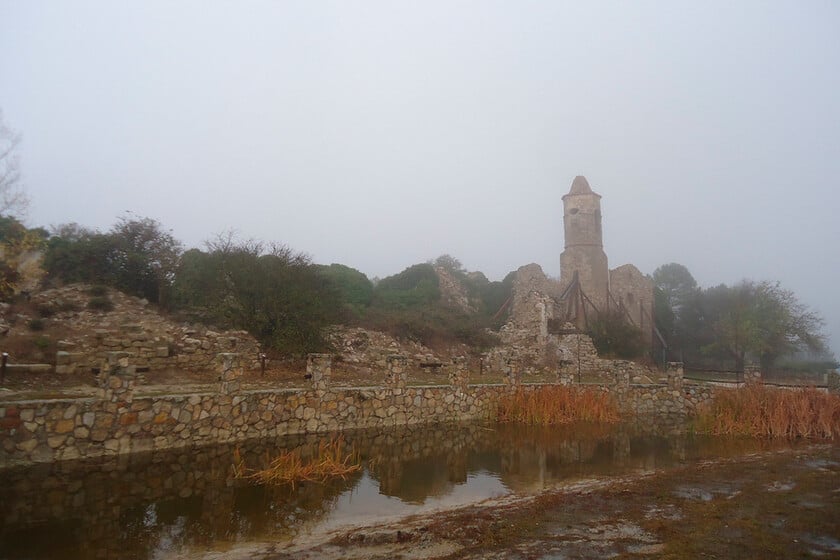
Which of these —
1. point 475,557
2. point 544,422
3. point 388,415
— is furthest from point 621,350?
point 475,557

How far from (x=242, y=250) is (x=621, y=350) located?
73.6 feet

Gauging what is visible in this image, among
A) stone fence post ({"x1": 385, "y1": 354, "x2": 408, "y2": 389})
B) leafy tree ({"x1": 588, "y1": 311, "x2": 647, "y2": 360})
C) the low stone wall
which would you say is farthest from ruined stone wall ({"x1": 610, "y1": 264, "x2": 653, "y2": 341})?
stone fence post ({"x1": 385, "y1": 354, "x2": 408, "y2": 389})

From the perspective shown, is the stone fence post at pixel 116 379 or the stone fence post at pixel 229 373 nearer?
→ the stone fence post at pixel 116 379

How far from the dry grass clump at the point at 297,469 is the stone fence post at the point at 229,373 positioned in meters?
1.77

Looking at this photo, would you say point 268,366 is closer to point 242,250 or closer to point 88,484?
point 242,250

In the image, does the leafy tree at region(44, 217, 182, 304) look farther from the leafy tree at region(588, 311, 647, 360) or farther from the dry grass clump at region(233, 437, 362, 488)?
the leafy tree at region(588, 311, 647, 360)

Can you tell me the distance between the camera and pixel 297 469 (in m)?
9.69

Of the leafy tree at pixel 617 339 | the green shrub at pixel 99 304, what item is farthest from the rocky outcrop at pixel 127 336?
the leafy tree at pixel 617 339

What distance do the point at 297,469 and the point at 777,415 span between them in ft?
48.0

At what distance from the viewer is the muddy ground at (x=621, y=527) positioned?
5883 millimetres

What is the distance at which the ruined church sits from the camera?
3497cm

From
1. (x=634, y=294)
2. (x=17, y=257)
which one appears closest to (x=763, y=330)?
(x=634, y=294)

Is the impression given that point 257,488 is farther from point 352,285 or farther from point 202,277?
point 352,285

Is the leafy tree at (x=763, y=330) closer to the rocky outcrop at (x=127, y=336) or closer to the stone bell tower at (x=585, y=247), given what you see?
the stone bell tower at (x=585, y=247)
